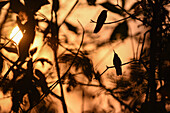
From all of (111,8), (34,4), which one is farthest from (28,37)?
(111,8)

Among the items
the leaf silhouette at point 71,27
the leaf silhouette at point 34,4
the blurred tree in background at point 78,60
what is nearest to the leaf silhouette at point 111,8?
the blurred tree in background at point 78,60

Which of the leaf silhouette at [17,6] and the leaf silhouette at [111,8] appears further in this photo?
the leaf silhouette at [111,8]

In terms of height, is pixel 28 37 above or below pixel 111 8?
below

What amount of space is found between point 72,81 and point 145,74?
40 cm

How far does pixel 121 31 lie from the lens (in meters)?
0.89

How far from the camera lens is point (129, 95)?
0.89 m

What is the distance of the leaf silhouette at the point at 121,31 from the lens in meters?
0.88

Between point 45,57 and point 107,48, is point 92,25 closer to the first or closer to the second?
point 107,48

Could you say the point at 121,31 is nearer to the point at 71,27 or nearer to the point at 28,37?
the point at 71,27

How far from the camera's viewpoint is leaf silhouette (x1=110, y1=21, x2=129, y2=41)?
0.88m

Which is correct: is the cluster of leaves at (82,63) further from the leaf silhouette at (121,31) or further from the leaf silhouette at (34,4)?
the leaf silhouette at (34,4)

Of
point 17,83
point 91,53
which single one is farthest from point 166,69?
point 17,83

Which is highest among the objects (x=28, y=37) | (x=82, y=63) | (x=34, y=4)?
(x=34, y=4)

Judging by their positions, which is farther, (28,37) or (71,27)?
(71,27)
